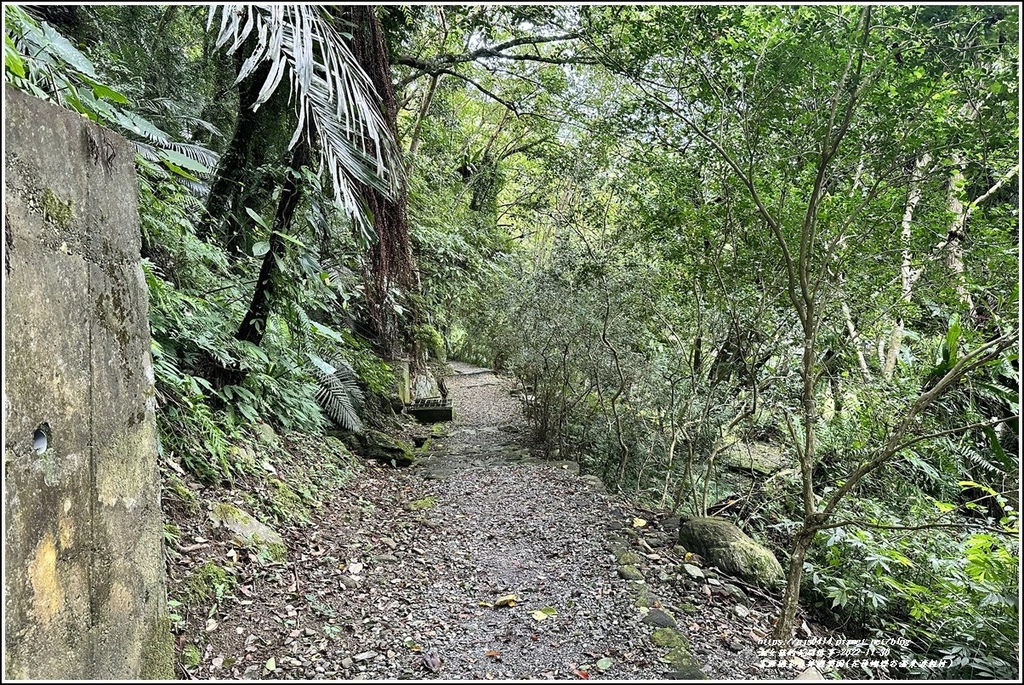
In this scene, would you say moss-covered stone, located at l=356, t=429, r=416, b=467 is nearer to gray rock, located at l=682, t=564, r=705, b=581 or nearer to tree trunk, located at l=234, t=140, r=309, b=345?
tree trunk, located at l=234, t=140, r=309, b=345

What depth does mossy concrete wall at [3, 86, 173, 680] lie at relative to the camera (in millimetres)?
1244

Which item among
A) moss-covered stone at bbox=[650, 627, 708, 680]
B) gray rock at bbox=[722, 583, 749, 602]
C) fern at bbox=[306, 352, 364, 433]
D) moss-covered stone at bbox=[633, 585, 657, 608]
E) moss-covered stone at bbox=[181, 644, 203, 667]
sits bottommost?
gray rock at bbox=[722, 583, 749, 602]

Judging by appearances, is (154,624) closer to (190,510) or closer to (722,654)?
(190,510)

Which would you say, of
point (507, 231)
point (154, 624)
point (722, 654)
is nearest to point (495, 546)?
point (722, 654)

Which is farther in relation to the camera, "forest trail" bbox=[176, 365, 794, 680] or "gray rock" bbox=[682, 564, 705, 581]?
"gray rock" bbox=[682, 564, 705, 581]

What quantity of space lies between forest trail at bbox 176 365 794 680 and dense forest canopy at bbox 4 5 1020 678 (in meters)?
0.63

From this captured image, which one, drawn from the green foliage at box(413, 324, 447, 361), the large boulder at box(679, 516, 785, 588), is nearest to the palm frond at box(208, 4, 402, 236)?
the large boulder at box(679, 516, 785, 588)

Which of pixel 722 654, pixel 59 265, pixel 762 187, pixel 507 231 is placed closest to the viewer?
pixel 59 265

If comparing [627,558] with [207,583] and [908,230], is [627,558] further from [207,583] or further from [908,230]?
[908,230]

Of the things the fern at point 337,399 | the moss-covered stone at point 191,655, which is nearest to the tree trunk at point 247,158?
the fern at point 337,399

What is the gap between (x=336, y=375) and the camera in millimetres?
6332

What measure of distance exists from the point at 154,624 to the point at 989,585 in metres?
3.62

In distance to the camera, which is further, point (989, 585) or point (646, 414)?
point (646, 414)

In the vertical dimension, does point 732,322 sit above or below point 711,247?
below
